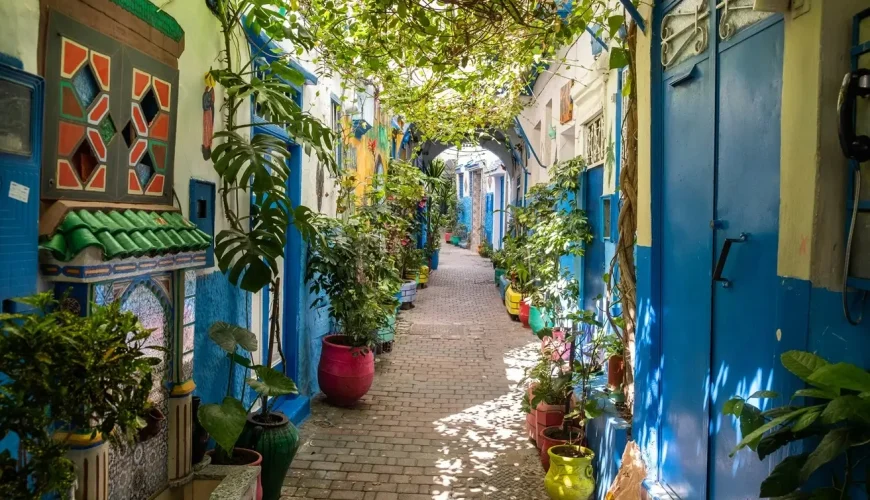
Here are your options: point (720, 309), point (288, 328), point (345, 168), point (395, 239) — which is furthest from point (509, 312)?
point (720, 309)

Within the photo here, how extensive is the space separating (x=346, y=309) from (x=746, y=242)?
4.22 m

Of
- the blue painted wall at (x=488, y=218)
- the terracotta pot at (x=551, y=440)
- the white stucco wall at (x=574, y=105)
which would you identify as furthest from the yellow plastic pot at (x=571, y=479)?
the blue painted wall at (x=488, y=218)

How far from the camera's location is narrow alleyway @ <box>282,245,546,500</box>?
4.57m

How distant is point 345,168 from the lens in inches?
296

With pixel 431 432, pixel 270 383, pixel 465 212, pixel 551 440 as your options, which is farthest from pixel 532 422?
pixel 465 212

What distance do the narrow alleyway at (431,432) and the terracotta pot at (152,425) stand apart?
1638 millimetres

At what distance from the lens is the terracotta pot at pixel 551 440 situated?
14.9 ft

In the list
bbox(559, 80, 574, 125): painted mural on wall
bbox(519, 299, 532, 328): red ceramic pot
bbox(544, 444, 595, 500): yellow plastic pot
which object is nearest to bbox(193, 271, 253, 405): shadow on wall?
bbox(544, 444, 595, 500): yellow plastic pot

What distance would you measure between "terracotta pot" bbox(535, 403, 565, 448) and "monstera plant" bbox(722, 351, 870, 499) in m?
3.10

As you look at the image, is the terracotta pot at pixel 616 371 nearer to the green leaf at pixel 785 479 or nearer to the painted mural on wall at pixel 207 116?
the green leaf at pixel 785 479

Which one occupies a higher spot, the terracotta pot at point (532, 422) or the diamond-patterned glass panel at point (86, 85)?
the diamond-patterned glass panel at point (86, 85)

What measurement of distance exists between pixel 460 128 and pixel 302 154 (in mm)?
3805

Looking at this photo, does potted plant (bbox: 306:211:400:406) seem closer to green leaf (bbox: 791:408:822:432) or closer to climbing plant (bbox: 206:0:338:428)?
climbing plant (bbox: 206:0:338:428)

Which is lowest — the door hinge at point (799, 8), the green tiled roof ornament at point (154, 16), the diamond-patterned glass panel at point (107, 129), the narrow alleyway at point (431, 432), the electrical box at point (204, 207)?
the narrow alleyway at point (431, 432)
